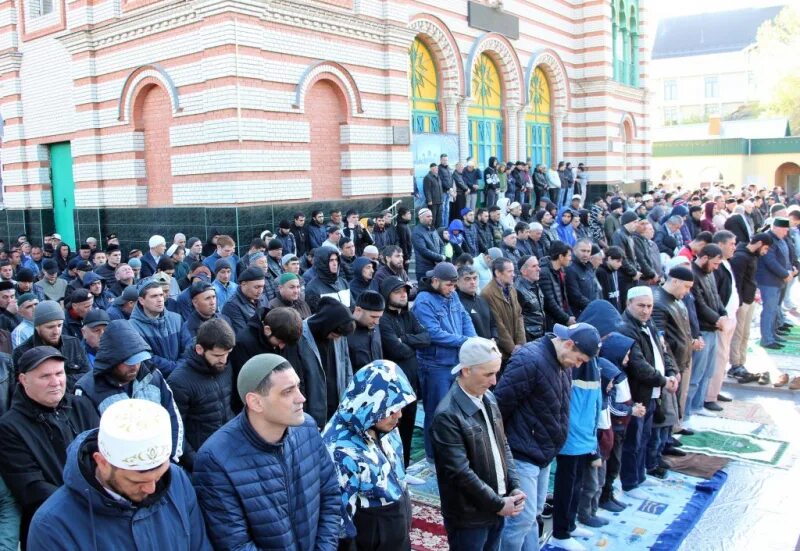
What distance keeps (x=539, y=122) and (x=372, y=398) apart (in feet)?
66.6

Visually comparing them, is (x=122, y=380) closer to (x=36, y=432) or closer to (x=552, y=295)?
(x=36, y=432)

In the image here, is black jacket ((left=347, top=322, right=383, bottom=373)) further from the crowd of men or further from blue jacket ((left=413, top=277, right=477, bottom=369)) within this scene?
blue jacket ((left=413, top=277, right=477, bottom=369))

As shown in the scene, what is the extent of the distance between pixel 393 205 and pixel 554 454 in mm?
10629

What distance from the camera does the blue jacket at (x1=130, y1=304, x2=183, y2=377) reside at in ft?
18.2

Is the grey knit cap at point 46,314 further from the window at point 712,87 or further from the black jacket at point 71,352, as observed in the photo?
the window at point 712,87

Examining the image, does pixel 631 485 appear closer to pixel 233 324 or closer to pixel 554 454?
pixel 554 454

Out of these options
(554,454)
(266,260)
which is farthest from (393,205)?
(554,454)

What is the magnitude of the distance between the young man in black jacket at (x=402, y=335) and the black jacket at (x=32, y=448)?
115 inches

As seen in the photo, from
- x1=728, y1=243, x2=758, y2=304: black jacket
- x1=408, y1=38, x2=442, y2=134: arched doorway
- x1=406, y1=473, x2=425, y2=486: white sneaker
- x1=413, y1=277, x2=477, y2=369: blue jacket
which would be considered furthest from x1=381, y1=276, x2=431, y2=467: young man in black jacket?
x1=408, y1=38, x2=442, y2=134: arched doorway

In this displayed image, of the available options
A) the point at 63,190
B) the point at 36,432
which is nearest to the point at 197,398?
the point at 36,432

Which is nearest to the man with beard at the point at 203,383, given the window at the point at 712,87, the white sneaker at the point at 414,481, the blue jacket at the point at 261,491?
the blue jacket at the point at 261,491

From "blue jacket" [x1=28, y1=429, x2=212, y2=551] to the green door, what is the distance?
15.4 m

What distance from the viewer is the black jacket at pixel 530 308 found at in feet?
25.8

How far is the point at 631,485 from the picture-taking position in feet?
20.6
